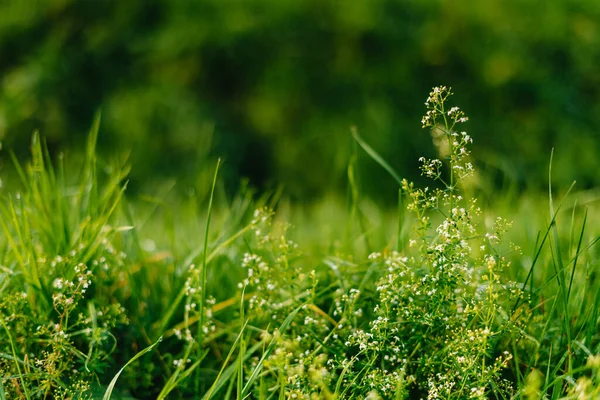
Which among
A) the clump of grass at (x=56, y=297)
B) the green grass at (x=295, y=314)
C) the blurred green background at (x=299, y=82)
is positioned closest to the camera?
the green grass at (x=295, y=314)

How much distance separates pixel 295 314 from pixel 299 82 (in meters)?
3.78

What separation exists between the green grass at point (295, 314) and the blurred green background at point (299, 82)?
107 inches

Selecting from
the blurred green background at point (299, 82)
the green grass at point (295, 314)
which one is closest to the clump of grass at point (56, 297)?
the green grass at point (295, 314)

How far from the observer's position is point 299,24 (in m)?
5.23

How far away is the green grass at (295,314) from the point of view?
163 centimetres

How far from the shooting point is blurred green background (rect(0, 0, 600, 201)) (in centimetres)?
500

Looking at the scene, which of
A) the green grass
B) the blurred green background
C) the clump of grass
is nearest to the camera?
the green grass

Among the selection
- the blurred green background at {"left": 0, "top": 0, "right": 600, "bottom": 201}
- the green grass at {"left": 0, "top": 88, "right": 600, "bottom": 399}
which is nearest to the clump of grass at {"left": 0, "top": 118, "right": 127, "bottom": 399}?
the green grass at {"left": 0, "top": 88, "right": 600, "bottom": 399}

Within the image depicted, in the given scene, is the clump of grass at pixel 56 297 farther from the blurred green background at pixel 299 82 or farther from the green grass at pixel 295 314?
the blurred green background at pixel 299 82

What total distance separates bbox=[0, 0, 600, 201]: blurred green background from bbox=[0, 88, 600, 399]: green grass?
273cm

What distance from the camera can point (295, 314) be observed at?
5.60 feet

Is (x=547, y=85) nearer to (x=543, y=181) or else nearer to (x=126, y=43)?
(x=543, y=181)

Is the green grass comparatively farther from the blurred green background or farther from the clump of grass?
the blurred green background

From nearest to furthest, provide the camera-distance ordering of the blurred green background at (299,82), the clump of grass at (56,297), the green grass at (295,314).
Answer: the green grass at (295,314) → the clump of grass at (56,297) → the blurred green background at (299,82)
